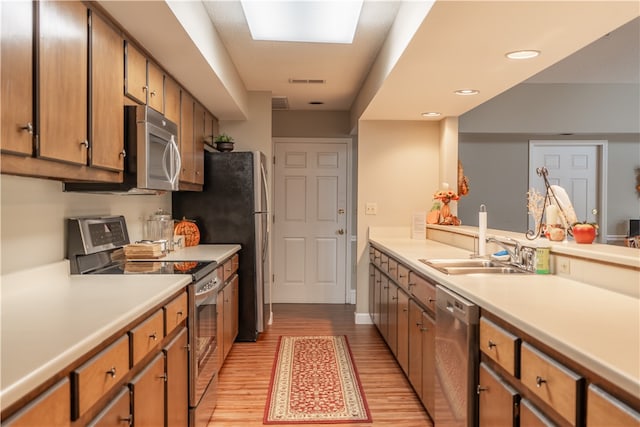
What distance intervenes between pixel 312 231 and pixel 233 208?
1.94 m

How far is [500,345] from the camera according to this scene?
1.63m

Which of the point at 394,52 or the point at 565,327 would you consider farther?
the point at 394,52

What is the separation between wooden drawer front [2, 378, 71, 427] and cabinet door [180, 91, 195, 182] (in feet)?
7.71

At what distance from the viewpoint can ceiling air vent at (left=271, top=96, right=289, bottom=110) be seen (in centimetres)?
520

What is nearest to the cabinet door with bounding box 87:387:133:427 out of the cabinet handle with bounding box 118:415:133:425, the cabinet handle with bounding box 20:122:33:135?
the cabinet handle with bounding box 118:415:133:425

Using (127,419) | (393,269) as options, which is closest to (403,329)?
(393,269)

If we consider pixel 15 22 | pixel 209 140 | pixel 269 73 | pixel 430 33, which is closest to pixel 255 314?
pixel 209 140

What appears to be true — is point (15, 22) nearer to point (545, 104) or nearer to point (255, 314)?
point (255, 314)

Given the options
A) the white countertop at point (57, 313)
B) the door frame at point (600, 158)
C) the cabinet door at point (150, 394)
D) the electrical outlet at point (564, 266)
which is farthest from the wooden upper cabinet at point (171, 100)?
the door frame at point (600, 158)

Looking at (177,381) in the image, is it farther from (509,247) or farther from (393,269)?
(509,247)

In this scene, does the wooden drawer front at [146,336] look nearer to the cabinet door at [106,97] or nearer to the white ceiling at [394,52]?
the cabinet door at [106,97]

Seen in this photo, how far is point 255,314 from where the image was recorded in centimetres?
424

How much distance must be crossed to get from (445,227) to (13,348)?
3.61 metres

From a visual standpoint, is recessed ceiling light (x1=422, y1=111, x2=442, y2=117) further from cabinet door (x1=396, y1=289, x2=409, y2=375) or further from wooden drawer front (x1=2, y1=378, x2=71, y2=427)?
wooden drawer front (x1=2, y1=378, x2=71, y2=427)
